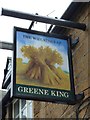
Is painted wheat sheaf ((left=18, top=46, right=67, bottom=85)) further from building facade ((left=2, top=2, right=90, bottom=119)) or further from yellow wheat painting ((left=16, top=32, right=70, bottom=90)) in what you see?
building facade ((left=2, top=2, right=90, bottom=119))

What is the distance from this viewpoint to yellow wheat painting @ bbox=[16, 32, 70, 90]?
7.68 meters

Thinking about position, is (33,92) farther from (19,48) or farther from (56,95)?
(19,48)

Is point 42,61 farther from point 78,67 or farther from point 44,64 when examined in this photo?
point 78,67

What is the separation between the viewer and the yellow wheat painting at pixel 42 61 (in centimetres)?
768

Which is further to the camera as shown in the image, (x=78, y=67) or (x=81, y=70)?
(x=78, y=67)

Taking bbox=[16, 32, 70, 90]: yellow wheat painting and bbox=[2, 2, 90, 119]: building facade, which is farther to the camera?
bbox=[2, 2, 90, 119]: building facade

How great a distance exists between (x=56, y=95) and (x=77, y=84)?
41.9 inches

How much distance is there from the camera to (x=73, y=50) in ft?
29.6

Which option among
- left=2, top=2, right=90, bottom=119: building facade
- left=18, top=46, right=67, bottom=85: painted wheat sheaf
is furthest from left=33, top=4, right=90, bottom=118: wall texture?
left=18, top=46, right=67, bottom=85: painted wheat sheaf

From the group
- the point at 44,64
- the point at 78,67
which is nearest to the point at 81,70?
the point at 78,67

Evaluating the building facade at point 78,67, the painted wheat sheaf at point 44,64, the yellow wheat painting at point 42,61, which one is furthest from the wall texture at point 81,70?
the painted wheat sheaf at point 44,64

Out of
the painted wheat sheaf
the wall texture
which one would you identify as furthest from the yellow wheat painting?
the wall texture

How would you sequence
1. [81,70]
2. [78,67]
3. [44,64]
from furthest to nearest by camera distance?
[78,67] → [81,70] → [44,64]

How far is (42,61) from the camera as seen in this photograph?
7.99 m
